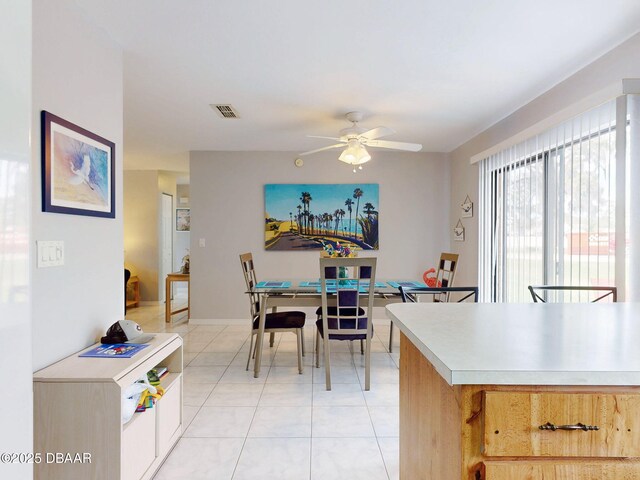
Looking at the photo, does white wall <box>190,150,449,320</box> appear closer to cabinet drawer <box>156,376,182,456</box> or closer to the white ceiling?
the white ceiling

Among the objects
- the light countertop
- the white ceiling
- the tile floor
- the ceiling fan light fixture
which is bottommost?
the tile floor

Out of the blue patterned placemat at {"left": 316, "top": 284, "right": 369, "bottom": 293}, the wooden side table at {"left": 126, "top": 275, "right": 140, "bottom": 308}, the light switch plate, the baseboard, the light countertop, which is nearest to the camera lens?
the light countertop

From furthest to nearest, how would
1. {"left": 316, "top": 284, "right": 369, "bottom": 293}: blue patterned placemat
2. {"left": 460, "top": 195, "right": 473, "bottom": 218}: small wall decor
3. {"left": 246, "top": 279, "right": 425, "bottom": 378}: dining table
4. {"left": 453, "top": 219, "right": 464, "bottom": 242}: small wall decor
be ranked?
{"left": 453, "top": 219, "right": 464, "bottom": 242}: small wall decor
{"left": 460, "top": 195, "right": 473, "bottom": 218}: small wall decor
{"left": 246, "top": 279, "right": 425, "bottom": 378}: dining table
{"left": 316, "top": 284, "right": 369, "bottom": 293}: blue patterned placemat

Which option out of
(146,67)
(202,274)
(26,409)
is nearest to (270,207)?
(202,274)

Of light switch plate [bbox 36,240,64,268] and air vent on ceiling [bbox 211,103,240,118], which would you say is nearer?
light switch plate [bbox 36,240,64,268]

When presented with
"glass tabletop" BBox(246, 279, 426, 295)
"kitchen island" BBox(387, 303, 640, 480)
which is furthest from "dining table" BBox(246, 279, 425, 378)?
"kitchen island" BBox(387, 303, 640, 480)

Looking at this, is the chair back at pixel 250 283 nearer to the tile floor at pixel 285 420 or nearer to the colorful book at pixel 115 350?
the tile floor at pixel 285 420

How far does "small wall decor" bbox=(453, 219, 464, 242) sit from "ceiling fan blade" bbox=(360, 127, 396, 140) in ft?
6.98

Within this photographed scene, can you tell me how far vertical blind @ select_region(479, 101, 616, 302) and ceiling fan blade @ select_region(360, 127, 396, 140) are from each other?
4.08 feet

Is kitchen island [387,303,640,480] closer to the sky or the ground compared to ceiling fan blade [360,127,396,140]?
closer to the ground

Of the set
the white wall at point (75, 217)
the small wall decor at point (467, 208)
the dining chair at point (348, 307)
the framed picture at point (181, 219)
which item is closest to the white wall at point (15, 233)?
the white wall at point (75, 217)

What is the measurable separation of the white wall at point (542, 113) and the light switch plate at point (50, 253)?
3.06 meters

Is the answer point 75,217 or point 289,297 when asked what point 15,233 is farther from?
point 289,297

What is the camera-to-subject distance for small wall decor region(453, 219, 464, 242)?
4.72 metres
